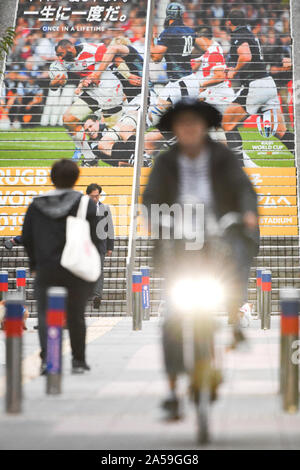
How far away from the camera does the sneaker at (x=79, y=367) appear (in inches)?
353

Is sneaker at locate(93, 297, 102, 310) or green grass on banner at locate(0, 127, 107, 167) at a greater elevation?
green grass on banner at locate(0, 127, 107, 167)

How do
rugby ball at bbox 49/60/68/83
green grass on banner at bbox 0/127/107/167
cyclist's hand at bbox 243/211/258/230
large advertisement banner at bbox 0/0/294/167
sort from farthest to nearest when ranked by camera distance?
rugby ball at bbox 49/60/68/83, large advertisement banner at bbox 0/0/294/167, green grass on banner at bbox 0/127/107/167, cyclist's hand at bbox 243/211/258/230

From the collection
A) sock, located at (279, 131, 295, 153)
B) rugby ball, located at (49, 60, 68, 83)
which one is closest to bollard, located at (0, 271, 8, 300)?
sock, located at (279, 131, 295, 153)

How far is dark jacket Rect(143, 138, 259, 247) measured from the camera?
20.7 ft

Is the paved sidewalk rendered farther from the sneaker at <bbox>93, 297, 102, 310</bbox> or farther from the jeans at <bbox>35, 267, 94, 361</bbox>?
the sneaker at <bbox>93, 297, 102, 310</bbox>

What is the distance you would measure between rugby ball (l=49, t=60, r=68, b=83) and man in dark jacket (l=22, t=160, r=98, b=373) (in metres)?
13.6

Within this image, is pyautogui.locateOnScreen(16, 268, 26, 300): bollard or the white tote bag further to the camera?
Answer: pyautogui.locateOnScreen(16, 268, 26, 300): bollard

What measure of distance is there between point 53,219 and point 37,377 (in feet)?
4.14

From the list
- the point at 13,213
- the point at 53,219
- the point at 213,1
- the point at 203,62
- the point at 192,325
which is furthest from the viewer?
the point at 213,1

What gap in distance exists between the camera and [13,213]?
63.4 ft

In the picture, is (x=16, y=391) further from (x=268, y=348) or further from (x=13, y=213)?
(x=13, y=213)

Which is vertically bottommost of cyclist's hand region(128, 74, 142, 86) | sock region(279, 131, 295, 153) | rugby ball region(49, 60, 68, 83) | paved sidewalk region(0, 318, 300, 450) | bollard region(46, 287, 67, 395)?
paved sidewalk region(0, 318, 300, 450)

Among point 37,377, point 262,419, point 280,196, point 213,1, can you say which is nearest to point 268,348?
point 37,377

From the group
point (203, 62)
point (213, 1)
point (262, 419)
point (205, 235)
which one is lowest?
point (262, 419)
